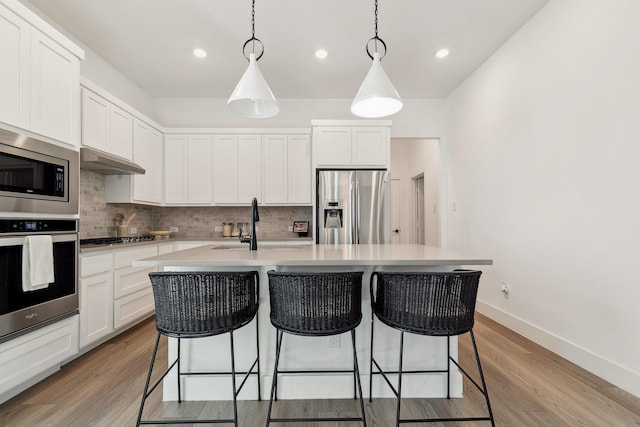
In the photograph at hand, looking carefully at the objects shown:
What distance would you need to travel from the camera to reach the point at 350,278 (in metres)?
1.52

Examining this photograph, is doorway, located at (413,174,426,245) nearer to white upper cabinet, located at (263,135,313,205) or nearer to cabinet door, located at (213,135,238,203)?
white upper cabinet, located at (263,135,313,205)

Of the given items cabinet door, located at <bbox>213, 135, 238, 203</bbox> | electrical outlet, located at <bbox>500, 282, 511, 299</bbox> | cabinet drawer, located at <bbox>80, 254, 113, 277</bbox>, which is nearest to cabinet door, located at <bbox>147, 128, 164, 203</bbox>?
cabinet door, located at <bbox>213, 135, 238, 203</bbox>

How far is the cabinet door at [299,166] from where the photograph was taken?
169 inches

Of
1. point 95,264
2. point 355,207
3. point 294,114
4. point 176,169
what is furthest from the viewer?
point 294,114

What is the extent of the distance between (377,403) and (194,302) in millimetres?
1266

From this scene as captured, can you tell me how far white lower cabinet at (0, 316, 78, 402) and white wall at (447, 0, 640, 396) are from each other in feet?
12.6

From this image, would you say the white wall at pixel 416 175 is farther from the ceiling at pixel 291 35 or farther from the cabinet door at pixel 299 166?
the cabinet door at pixel 299 166

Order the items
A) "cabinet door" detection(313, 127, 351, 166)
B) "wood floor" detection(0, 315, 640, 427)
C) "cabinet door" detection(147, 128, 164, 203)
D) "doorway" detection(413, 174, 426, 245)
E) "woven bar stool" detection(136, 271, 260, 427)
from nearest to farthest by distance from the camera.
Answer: "woven bar stool" detection(136, 271, 260, 427), "wood floor" detection(0, 315, 640, 427), "cabinet door" detection(147, 128, 164, 203), "cabinet door" detection(313, 127, 351, 166), "doorway" detection(413, 174, 426, 245)

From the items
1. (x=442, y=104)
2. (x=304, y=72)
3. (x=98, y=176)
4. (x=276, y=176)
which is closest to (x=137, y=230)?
(x=98, y=176)

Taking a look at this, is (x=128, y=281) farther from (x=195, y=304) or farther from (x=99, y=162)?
(x=195, y=304)

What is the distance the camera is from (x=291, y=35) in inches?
118

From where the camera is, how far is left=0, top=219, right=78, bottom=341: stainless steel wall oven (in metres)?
1.80

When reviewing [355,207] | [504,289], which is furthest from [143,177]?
[504,289]

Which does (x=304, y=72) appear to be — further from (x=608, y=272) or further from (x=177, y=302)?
(x=608, y=272)
